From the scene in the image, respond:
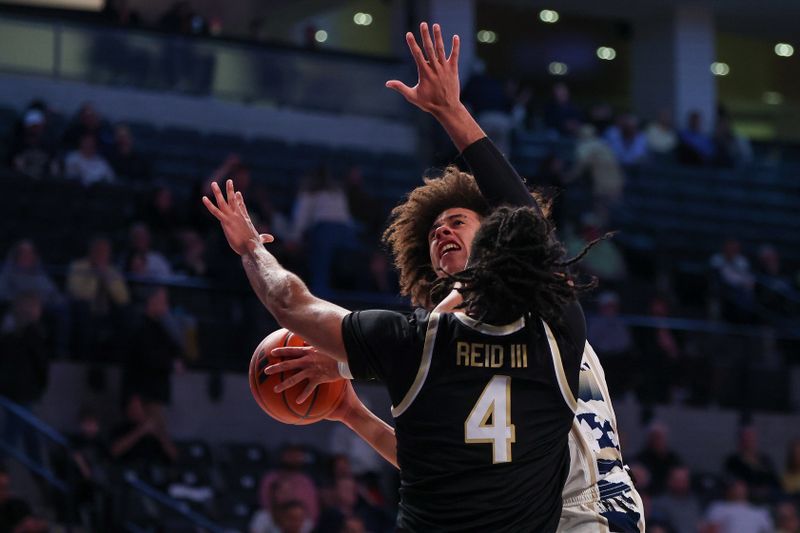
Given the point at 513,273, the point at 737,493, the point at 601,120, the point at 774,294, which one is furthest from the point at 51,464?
the point at 601,120

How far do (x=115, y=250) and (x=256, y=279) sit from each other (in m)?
9.35

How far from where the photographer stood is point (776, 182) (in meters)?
20.9

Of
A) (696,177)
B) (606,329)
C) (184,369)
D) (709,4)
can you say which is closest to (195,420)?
(184,369)

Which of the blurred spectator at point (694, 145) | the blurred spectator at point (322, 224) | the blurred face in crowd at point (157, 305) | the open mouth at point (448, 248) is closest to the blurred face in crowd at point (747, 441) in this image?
the blurred spectator at point (322, 224)

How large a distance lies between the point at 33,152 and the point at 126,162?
96 centimetres

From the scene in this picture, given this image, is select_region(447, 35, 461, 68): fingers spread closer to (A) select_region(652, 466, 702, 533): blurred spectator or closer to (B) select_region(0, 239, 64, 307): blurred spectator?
(B) select_region(0, 239, 64, 307): blurred spectator

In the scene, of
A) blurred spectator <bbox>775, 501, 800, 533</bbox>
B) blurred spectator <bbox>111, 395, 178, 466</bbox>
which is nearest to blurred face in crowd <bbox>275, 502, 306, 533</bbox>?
blurred spectator <bbox>111, 395, 178, 466</bbox>

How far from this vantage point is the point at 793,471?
14.1 metres

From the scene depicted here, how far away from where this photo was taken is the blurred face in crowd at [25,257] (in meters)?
11.8

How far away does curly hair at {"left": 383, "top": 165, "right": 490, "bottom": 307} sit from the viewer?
485 centimetres

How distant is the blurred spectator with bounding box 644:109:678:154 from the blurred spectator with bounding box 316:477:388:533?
35.0ft

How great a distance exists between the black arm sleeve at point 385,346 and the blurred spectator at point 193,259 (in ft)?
29.9

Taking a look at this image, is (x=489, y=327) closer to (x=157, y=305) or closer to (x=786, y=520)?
(x=157, y=305)

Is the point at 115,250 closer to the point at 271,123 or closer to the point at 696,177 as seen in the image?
the point at 271,123
